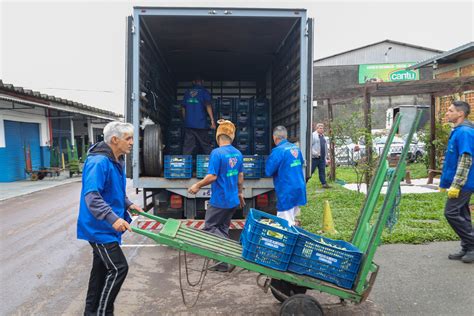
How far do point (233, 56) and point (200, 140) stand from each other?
221 centimetres

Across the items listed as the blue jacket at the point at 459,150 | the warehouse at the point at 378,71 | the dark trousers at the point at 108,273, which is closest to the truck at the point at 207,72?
the blue jacket at the point at 459,150

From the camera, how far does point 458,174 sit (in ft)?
14.6

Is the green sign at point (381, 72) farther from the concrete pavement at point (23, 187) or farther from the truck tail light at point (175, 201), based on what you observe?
the truck tail light at point (175, 201)

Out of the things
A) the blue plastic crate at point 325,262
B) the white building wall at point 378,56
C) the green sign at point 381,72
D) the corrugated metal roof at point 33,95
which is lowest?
the blue plastic crate at point 325,262

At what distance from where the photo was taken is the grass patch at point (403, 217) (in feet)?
18.5

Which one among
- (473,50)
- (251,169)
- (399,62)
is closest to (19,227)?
(251,169)

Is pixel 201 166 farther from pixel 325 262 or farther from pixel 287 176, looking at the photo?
pixel 325 262

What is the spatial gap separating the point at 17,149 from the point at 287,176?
1562 centimetres

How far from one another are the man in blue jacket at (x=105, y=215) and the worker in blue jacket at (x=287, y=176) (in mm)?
2096

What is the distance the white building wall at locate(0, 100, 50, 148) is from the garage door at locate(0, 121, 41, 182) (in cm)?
22

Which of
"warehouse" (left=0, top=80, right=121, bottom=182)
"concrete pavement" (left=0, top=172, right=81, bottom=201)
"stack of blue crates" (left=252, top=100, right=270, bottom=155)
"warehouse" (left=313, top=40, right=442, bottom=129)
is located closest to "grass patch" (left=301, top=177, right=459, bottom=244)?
"stack of blue crates" (left=252, top=100, right=270, bottom=155)

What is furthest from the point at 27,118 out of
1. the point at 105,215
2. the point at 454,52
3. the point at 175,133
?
the point at 454,52

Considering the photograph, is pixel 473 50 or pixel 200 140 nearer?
pixel 200 140

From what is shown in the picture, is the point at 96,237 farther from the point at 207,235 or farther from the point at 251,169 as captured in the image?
the point at 251,169
